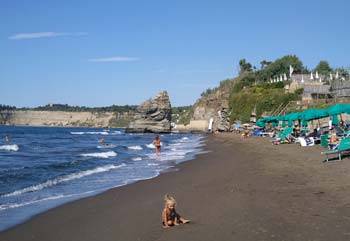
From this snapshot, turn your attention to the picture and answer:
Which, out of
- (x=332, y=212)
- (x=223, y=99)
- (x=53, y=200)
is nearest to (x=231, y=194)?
(x=332, y=212)

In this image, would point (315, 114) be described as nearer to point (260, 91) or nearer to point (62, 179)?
point (62, 179)

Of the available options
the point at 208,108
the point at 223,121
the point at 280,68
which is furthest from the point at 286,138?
the point at 208,108

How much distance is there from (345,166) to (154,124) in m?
99.2

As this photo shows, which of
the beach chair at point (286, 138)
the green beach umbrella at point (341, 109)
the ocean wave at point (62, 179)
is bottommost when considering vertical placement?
the ocean wave at point (62, 179)

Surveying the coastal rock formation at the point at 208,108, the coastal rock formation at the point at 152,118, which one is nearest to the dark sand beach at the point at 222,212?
the coastal rock formation at the point at 208,108

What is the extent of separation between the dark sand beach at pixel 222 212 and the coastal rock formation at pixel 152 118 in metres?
96.6

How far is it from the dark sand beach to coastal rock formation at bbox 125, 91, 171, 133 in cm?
9663

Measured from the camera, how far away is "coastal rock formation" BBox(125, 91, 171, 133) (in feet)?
362

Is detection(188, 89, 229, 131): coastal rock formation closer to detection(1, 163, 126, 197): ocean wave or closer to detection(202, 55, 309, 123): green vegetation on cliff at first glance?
detection(202, 55, 309, 123): green vegetation on cliff

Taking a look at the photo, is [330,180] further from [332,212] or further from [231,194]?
[332,212]

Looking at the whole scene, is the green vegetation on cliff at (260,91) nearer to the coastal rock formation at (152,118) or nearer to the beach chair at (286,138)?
the coastal rock formation at (152,118)

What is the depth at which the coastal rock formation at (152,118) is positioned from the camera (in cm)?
11029

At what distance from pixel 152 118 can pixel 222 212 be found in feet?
343

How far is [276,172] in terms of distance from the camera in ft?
46.9
